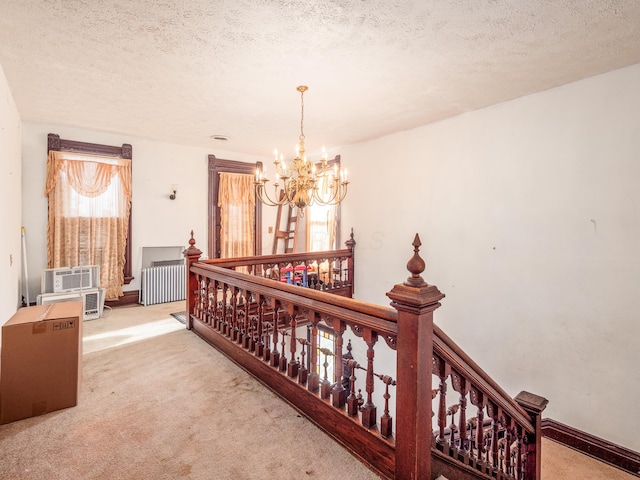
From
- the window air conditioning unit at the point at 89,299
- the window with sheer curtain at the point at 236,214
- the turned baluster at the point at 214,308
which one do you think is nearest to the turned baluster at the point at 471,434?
the turned baluster at the point at 214,308

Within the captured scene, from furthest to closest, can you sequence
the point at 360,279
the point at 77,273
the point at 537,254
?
the point at 360,279, the point at 77,273, the point at 537,254

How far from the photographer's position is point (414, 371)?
1515 millimetres

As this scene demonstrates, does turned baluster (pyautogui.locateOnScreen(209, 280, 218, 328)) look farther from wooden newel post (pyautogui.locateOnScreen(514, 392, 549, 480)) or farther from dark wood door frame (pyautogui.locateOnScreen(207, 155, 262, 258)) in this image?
dark wood door frame (pyautogui.locateOnScreen(207, 155, 262, 258))

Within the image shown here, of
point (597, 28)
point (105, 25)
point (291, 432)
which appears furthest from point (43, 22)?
point (597, 28)

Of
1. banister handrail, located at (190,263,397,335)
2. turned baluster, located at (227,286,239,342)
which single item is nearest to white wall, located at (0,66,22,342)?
turned baluster, located at (227,286,239,342)

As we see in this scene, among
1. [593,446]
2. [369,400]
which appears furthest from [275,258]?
[593,446]

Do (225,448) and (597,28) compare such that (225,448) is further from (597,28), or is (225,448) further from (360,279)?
(360,279)

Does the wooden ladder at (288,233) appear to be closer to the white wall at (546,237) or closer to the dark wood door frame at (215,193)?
the dark wood door frame at (215,193)

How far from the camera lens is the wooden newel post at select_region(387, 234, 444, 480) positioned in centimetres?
150

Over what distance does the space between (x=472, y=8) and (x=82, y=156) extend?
5.35m

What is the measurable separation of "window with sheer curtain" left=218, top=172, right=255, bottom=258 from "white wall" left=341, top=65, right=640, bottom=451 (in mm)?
3203

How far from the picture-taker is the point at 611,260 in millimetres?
2986

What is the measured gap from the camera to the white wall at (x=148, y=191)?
4.66 metres

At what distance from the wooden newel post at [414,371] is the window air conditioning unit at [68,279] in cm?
464
